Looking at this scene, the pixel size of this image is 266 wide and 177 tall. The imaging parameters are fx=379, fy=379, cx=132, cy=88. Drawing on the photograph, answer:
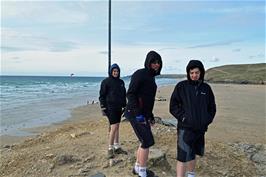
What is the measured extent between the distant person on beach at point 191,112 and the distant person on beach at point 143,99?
0.41m

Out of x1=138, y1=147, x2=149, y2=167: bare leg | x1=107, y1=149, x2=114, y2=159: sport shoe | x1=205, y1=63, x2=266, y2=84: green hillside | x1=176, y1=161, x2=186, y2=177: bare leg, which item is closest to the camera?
x1=176, y1=161, x2=186, y2=177: bare leg

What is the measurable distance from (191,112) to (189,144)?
44 centimetres

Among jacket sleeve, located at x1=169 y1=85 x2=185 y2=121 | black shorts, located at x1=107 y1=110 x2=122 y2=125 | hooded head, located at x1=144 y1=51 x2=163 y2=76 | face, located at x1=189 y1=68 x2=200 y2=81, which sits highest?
hooded head, located at x1=144 y1=51 x2=163 y2=76

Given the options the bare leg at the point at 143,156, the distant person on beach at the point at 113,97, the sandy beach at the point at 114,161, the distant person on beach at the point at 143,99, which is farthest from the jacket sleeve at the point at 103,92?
the bare leg at the point at 143,156

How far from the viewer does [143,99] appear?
17.7 feet

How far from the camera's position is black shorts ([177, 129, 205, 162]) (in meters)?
5.05

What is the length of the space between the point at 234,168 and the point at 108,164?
2.57 metres

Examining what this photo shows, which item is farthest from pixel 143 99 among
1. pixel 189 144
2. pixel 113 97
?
pixel 113 97

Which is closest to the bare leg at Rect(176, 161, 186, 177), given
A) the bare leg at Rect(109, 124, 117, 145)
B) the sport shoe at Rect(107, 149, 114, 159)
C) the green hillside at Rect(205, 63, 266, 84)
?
the sport shoe at Rect(107, 149, 114, 159)

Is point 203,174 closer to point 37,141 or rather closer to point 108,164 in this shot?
point 108,164

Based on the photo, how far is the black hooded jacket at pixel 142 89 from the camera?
17.5 feet

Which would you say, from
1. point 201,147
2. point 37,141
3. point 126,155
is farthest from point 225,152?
point 37,141

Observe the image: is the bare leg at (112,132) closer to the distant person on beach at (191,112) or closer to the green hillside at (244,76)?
the distant person on beach at (191,112)

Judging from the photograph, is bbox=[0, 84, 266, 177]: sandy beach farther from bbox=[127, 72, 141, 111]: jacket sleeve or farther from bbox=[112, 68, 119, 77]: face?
bbox=[112, 68, 119, 77]: face
